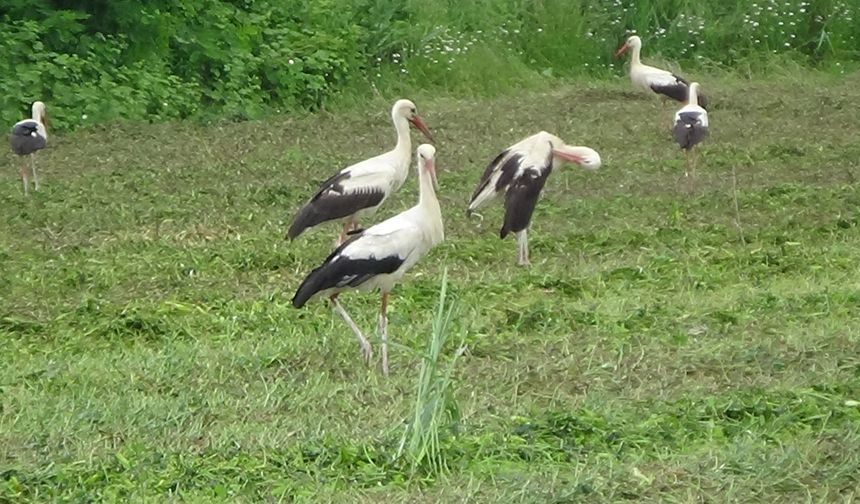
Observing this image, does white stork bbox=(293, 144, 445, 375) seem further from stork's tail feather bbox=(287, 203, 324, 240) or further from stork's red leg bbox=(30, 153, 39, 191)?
stork's red leg bbox=(30, 153, 39, 191)

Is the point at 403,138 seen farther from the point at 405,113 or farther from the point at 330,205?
the point at 330,205

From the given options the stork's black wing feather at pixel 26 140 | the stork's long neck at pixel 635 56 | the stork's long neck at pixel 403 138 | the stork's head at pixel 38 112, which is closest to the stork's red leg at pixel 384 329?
the stork's long neck at pixel 403 138

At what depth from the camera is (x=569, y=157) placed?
11.3 metres

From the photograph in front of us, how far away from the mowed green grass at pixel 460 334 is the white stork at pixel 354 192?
247 mm

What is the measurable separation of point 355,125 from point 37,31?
3356 millimetres

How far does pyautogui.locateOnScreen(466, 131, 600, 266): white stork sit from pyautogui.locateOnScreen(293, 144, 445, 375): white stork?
6.34ft

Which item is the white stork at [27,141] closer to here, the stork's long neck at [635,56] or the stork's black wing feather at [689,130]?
the stork's black wing feather at [689,130]

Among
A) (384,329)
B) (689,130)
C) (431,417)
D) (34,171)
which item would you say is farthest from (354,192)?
(431,417)

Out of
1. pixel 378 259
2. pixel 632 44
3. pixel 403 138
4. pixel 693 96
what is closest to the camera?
pixel 378 259

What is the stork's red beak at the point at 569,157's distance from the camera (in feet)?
37.0

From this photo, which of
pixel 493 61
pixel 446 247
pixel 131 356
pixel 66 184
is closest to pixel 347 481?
pixel 131 356

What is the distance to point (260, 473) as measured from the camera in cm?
570

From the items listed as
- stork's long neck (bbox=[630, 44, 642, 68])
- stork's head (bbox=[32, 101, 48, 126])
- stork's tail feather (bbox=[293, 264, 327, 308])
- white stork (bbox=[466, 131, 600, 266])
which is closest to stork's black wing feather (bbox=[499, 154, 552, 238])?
white stork (bbox=[466, 131, 600, 266])

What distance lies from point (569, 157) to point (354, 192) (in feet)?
5.64
